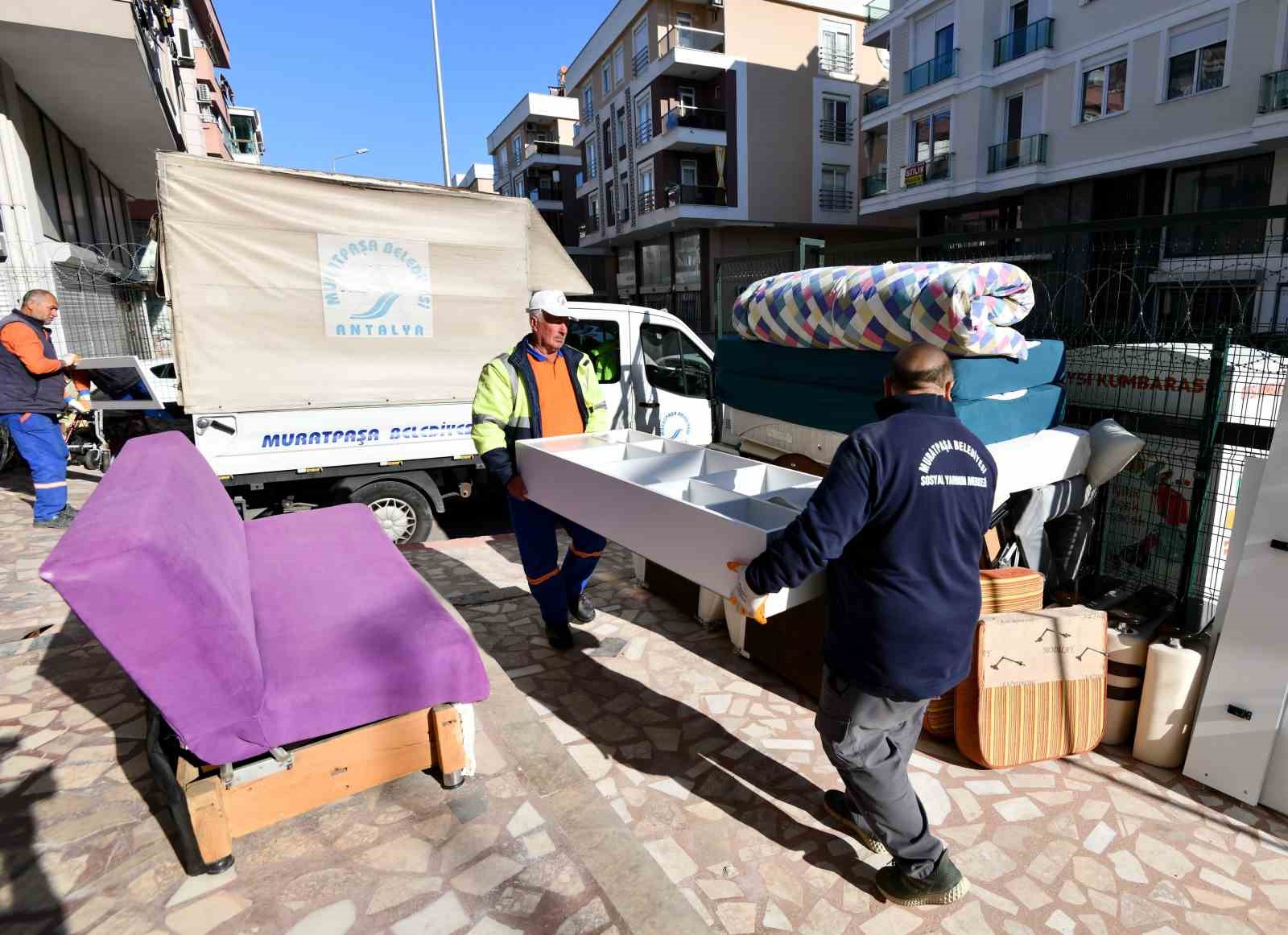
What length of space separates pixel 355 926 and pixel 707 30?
3402 cm

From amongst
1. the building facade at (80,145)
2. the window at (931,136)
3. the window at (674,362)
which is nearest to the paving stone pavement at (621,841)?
the window at (674,362)

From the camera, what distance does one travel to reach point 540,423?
416 cm

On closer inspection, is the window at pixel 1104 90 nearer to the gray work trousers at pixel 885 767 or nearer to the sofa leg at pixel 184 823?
the gray work trousers at pixel 885 767

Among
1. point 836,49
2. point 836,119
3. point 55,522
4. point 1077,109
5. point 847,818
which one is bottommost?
point 847,818

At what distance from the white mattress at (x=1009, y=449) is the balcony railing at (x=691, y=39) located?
29.8 metres

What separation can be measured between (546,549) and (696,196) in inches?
1134

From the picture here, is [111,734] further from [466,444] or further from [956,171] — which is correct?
[956,171]

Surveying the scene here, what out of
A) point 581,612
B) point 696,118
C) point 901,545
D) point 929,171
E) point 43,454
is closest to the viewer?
point 901,545

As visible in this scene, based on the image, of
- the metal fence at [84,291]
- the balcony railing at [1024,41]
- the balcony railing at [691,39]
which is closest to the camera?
the metal fence at [84,291]

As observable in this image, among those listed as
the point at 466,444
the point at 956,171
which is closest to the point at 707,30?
the point at 956,171

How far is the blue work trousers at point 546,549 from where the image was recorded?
13.3ft

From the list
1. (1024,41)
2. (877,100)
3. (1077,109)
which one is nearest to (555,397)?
(1077,109)

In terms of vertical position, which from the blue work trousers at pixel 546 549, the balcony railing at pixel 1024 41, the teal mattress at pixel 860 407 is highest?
the balcony railing at pixel 1024 41

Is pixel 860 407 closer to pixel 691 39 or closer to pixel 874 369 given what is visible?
pixel 874 369
